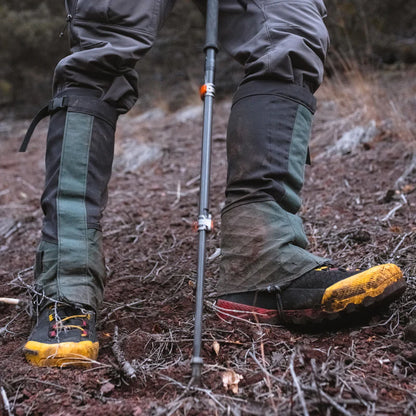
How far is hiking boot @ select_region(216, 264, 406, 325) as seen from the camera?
4.01 feet

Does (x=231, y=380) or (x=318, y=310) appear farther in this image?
(x=318, y=310)

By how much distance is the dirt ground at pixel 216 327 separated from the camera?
946mm

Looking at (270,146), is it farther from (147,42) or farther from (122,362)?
(122,362)

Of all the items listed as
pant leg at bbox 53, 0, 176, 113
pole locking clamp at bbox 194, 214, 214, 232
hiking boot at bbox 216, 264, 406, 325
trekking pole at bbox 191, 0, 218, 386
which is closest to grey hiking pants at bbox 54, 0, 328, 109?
pant leg at bbox 53, 0, 176, 113

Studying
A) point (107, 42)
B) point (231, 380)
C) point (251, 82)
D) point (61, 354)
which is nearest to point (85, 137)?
point (107, 42)

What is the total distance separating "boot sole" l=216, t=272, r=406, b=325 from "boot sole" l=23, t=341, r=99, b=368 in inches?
16.0

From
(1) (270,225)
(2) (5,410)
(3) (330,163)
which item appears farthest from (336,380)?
(3) (330,163)

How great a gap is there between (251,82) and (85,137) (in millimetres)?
567

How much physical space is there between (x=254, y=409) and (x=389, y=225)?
1.46 metres

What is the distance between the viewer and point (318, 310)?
125cm

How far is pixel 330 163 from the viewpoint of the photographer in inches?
139

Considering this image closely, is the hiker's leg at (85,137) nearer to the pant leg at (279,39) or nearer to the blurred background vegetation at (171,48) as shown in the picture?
the pant leg at (279,39)

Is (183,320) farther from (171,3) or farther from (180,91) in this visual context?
→ (180,91)

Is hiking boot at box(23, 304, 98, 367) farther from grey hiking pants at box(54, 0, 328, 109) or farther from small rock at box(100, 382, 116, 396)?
grey hiking pants at box(54, 0, 328, 109)
